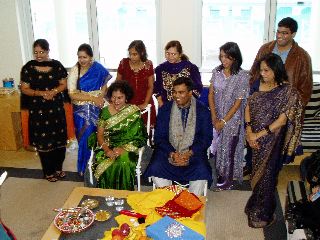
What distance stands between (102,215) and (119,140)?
1039 millimetres

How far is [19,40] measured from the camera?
5719 mm

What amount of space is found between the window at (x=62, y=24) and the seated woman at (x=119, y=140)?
2.31 m

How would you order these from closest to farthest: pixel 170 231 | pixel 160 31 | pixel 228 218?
pixel 170 231 < pixel 228 218 < pixel 160 31

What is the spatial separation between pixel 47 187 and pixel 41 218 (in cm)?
63

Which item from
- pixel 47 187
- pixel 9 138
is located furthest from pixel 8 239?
pixel 9 138

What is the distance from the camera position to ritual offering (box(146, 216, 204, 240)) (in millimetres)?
2615

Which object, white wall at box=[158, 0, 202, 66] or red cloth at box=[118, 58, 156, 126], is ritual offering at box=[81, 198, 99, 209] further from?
white wall at box=[158, 0, 202, 66]

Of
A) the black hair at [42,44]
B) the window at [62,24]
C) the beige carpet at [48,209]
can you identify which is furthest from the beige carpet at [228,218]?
the window at [62,24]

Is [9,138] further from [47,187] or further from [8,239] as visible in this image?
[8,239]

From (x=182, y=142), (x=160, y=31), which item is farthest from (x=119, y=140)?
(x=160, y=31)

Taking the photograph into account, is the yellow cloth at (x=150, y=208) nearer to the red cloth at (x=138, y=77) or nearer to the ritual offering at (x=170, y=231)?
the ritual offering at (x=170, y=231)

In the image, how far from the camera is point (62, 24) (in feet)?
19.5

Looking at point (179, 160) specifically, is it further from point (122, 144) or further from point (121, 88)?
point (121, 88)

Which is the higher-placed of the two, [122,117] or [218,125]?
[122,117]
